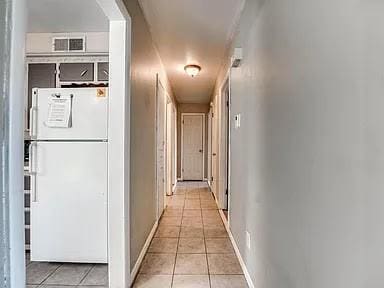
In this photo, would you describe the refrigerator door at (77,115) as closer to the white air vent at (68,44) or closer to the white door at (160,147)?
the white air vent at (68,44)

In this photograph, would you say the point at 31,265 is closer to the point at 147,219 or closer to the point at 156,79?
the point at 147,219

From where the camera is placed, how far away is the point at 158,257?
3.20 m

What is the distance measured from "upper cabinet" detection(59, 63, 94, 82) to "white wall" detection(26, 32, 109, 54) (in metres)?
0.26

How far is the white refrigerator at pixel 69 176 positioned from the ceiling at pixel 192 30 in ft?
3.47

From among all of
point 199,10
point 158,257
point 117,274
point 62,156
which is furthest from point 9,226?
point 199,10

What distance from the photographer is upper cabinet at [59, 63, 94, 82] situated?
375cm

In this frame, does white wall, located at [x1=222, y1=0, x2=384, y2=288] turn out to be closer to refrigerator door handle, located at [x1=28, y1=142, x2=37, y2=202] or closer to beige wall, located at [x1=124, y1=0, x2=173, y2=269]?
beige wall, located at [x1=124, y1=0, x2=173, y2=269]

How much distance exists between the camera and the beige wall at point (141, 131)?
2.71 m

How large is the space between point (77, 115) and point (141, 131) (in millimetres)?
620

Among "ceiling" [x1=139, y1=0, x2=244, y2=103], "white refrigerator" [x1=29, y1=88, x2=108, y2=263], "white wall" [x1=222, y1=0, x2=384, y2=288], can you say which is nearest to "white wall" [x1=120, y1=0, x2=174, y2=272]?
"ceiling" [x1=139, y1=0, x2=244, y2=103]

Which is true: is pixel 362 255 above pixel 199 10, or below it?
below

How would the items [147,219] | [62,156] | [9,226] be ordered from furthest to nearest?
1. [147,219]
2. [62,156]
3. [9,226]

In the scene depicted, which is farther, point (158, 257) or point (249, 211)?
point (158, 257)

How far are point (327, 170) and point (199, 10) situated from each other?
2456 mm
